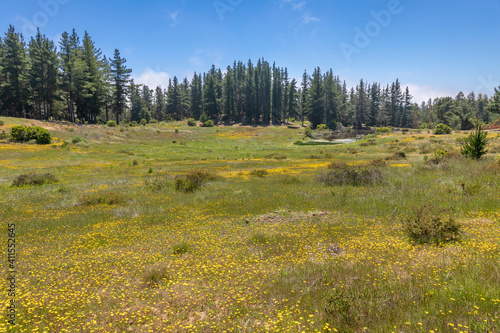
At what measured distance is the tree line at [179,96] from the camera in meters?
60.2

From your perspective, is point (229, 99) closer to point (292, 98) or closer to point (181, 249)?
point (292, 98)

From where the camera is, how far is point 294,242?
26.1 feet

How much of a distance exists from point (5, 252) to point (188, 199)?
7.61 meters

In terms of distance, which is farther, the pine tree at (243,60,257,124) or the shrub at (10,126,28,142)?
the pine tree at (243,60,257,124)

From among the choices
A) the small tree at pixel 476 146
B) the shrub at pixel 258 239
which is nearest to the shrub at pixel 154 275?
the shrub at pixel 258 239

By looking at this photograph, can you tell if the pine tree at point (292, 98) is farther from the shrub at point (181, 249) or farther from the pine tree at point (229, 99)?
the shrub at point (181, 249)

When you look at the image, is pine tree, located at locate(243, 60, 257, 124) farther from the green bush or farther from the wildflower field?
the wildflower field

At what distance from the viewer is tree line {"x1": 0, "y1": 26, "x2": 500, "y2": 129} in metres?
60.2

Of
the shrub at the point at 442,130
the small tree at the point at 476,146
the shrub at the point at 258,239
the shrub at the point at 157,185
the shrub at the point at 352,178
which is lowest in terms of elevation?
the shrub at the point at 258,239

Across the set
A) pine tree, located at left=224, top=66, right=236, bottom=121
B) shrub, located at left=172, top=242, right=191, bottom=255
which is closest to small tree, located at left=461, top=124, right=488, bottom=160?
shrub, located at left=172, top=242, right=191, bottom=255

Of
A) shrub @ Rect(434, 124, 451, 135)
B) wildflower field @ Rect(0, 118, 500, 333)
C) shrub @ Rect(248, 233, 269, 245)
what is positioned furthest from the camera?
shrub @ Rect(434, 124, 451, 135)

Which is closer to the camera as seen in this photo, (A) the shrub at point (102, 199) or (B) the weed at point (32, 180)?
(A) the shrub at point (102, 199)

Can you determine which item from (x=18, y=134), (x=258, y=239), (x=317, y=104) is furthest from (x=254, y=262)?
(x=317, y=104)

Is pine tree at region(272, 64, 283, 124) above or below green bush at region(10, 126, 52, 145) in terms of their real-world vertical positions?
above
